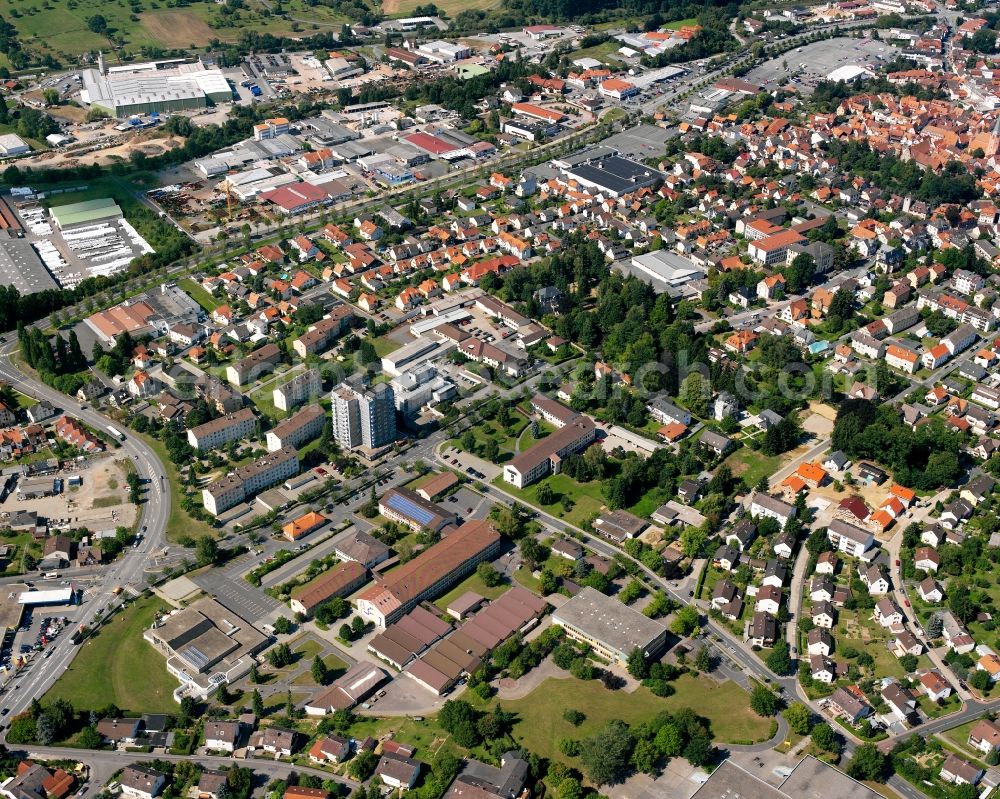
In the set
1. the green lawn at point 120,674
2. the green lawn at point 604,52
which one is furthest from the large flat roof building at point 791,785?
the green lawn at point 604,52

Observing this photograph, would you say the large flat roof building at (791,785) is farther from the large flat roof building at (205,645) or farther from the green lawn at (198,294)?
the green lawn at (198,294)

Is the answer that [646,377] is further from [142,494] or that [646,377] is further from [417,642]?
[142,494]

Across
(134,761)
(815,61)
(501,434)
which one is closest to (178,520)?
(134,761)

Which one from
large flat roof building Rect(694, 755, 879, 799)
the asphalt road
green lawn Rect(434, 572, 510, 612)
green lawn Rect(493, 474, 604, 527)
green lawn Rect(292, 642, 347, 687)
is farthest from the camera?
green lawn Rect(493, 474, 604, 527)

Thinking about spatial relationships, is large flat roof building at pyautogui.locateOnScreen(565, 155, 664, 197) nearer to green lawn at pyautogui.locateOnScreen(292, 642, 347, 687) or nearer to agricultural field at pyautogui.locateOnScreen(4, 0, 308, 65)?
green lawn at pyautogui.locateOnScreen(292, 642, 347, 687)

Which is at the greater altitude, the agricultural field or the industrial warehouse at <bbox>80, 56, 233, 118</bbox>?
the agricultural field

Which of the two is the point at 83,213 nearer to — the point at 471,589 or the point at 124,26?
the point at 471,589

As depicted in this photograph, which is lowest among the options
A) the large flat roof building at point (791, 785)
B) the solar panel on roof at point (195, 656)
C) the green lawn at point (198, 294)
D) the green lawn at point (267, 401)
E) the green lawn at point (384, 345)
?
the large flat roof building at point (791, 785)

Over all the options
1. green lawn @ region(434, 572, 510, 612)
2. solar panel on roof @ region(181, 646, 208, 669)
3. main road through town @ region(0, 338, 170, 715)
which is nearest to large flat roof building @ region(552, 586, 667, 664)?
green lawn @ region(434, 572, 510, 612)

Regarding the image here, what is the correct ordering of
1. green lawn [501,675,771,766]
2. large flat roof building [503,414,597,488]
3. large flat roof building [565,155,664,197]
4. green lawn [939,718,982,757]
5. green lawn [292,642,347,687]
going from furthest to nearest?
large flat roof building [565,155,664,197]
large flat roof building [503,414,597,488]
green lawn [292,642,347,687]
green lawn [501,675,771,766]
green lawn [939,718,982,757]
